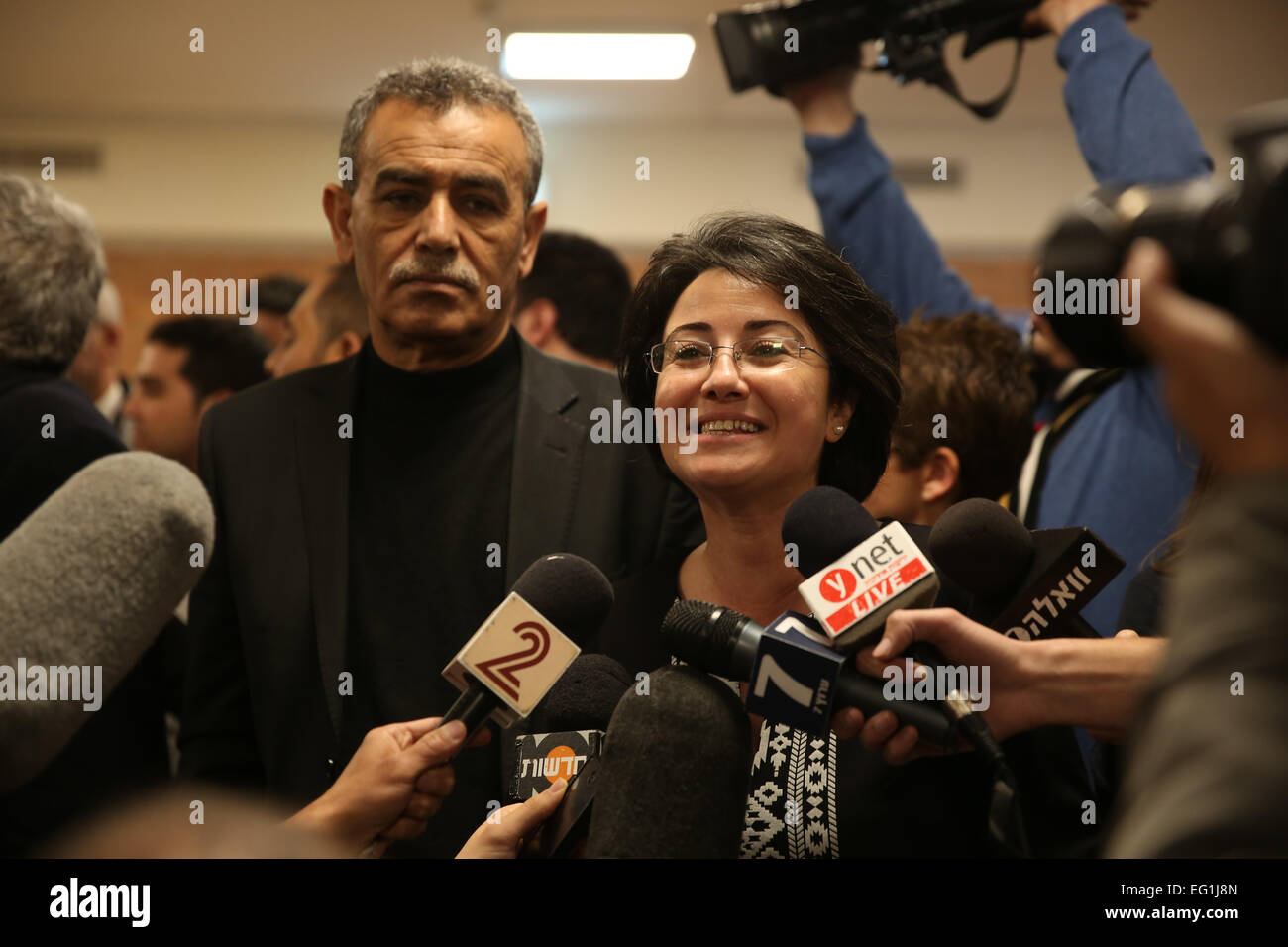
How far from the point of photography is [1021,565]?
113 cm

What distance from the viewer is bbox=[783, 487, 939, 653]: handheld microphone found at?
3.23 ft

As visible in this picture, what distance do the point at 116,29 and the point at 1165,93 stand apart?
4.65 meters

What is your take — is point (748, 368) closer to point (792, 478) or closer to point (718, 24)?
point (792, 478)

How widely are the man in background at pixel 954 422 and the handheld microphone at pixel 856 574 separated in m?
0.71

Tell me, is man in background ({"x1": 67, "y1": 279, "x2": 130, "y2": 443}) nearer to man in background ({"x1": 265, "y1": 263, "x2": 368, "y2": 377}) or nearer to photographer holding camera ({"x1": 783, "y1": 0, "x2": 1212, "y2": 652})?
man in background ({"x1": 265, "y1": 263, "x2": 368, "y2": 377})

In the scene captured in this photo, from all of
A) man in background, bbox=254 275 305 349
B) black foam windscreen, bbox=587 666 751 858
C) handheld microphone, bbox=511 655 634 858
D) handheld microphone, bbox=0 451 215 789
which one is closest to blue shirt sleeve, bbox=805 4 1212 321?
handheld microphone, bbox=511 655 634 858

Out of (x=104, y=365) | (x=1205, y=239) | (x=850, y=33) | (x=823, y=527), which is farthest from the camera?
(x=104, y=365)

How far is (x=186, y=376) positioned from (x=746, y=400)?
6.00 feet

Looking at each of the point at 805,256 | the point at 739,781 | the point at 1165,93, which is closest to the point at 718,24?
the point at 1165,93

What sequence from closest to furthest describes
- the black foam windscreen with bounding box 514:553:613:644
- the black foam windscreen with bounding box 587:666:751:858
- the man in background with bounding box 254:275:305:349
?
the black foam windscreen with bounding box 587:666:751:858 → the black foam windscreen with bounding box 514:553:613:644 → the man in background with bounding box 254:275:305:349

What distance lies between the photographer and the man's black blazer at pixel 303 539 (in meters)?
1.62

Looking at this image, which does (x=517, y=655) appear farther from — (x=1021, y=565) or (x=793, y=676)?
(x=1021, y=565)

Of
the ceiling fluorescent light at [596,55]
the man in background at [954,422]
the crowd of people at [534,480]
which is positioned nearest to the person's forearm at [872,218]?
the crowd of people at [534,480]

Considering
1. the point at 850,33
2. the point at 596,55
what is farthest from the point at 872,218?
the point at 596,55
